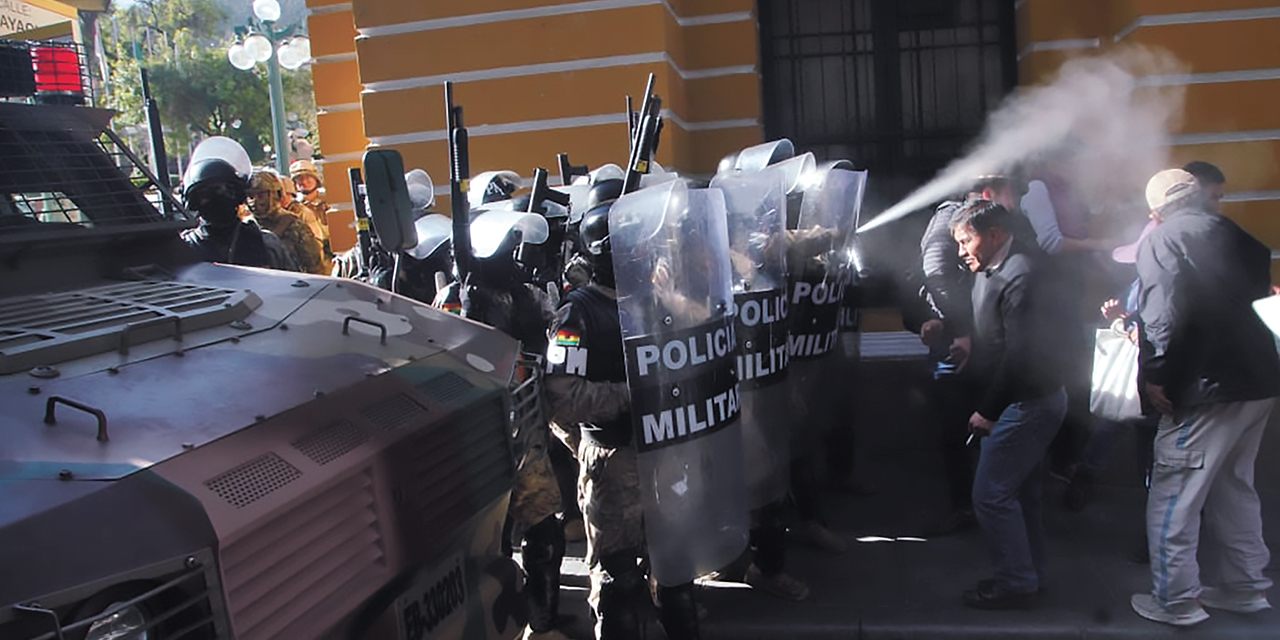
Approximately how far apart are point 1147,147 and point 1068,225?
5.58ft

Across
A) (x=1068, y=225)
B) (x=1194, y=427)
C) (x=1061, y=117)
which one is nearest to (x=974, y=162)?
(x=1061, y=117)

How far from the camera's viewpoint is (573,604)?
207 inches

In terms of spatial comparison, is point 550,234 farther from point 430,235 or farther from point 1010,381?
point 1010,381

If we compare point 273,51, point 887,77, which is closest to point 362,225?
point 887,77

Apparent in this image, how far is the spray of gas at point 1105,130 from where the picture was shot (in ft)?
25.4

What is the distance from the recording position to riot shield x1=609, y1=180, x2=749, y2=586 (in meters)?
3.79

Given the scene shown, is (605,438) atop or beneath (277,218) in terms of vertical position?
beneath

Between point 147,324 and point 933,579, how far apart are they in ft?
12.8

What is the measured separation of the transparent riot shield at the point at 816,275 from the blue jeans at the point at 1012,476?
97 centimetres

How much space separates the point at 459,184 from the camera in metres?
4.81

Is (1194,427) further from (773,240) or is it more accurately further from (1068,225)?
(1068,225)

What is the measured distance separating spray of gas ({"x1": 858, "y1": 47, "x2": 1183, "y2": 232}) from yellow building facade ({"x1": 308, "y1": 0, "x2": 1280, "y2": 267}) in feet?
0.38

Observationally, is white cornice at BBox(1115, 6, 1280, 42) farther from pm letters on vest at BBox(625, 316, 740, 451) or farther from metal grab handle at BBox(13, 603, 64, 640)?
metal grab handle at BBox(13, 603, 64, 640)

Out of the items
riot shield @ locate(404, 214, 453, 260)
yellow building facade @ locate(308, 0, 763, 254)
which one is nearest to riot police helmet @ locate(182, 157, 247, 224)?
riot shield @ locate(404, 214, 453, 260)
